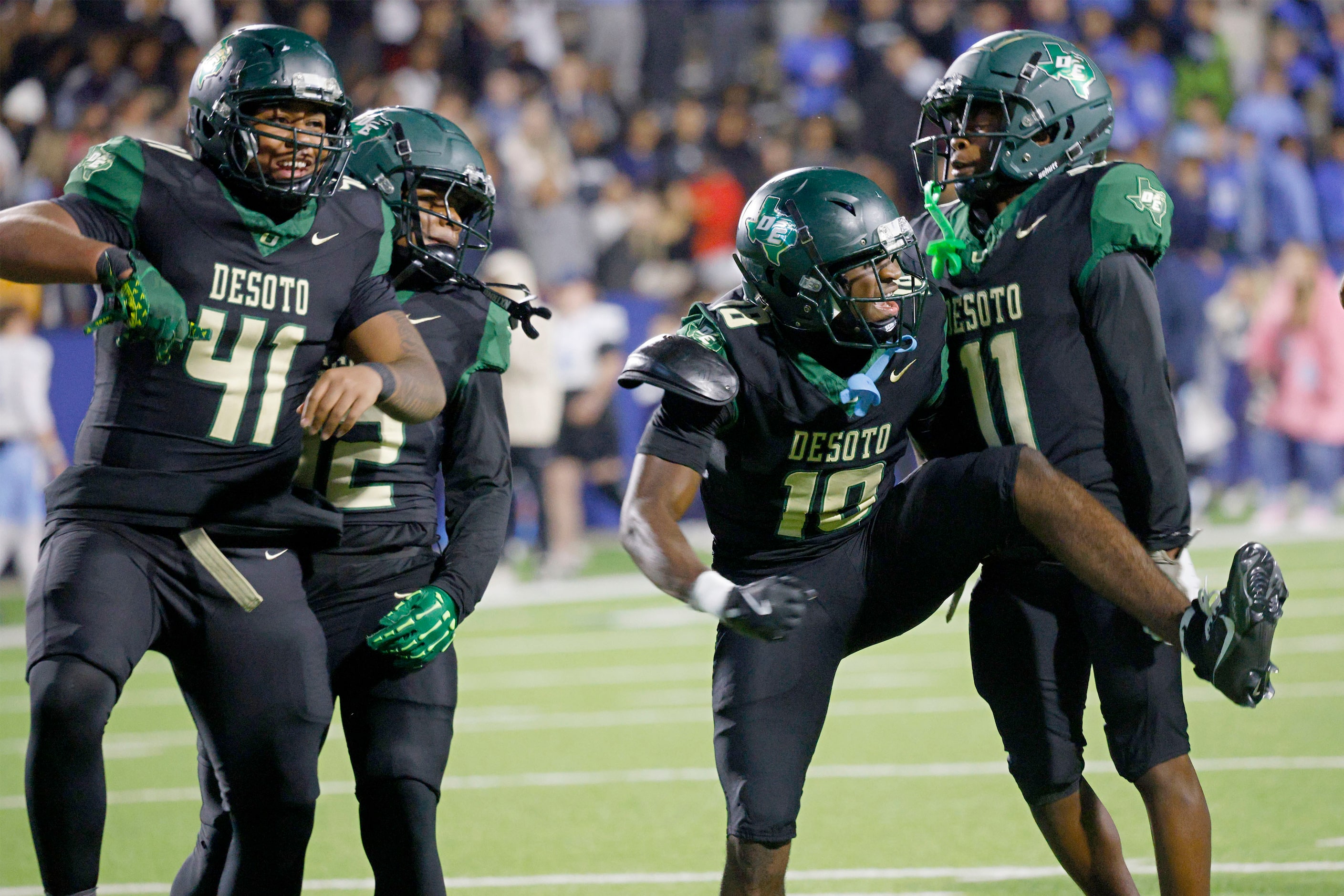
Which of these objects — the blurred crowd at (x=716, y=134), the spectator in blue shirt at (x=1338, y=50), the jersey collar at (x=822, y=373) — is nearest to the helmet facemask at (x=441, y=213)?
the jersey collar at (x=822, y=373)

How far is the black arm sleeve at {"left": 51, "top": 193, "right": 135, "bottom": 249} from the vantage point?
3.03 meters

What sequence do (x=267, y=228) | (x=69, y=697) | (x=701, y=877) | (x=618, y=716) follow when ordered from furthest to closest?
(x=618, y=716) < (x=701, y=877) < (x=267, y=228) < (x=69, y=697)

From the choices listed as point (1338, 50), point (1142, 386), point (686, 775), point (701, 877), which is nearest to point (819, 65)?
point (1338, 50)

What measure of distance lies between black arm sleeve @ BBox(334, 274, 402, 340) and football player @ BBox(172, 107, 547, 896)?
22 centimetres

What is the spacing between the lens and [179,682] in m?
3.10

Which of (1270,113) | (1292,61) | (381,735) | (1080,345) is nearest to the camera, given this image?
(381,735)

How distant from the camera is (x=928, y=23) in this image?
13148 mm

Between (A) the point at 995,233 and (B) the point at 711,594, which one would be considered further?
(A) the point at 995,233

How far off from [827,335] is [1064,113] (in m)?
0.75

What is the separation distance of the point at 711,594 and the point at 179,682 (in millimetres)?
1022

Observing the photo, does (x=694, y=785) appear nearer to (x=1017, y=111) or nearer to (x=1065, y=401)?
(x=1065, y=401)

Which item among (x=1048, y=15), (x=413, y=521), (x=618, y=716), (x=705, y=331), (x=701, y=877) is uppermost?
(x=1048, y=15)

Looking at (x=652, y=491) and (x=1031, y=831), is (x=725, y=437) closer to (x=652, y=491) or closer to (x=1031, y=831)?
(x=652, y=491)

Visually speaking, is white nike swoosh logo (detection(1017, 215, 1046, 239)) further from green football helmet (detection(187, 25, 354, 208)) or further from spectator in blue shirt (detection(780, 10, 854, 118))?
spectator in blue shirt (detection(780, 10, 854, 118))
